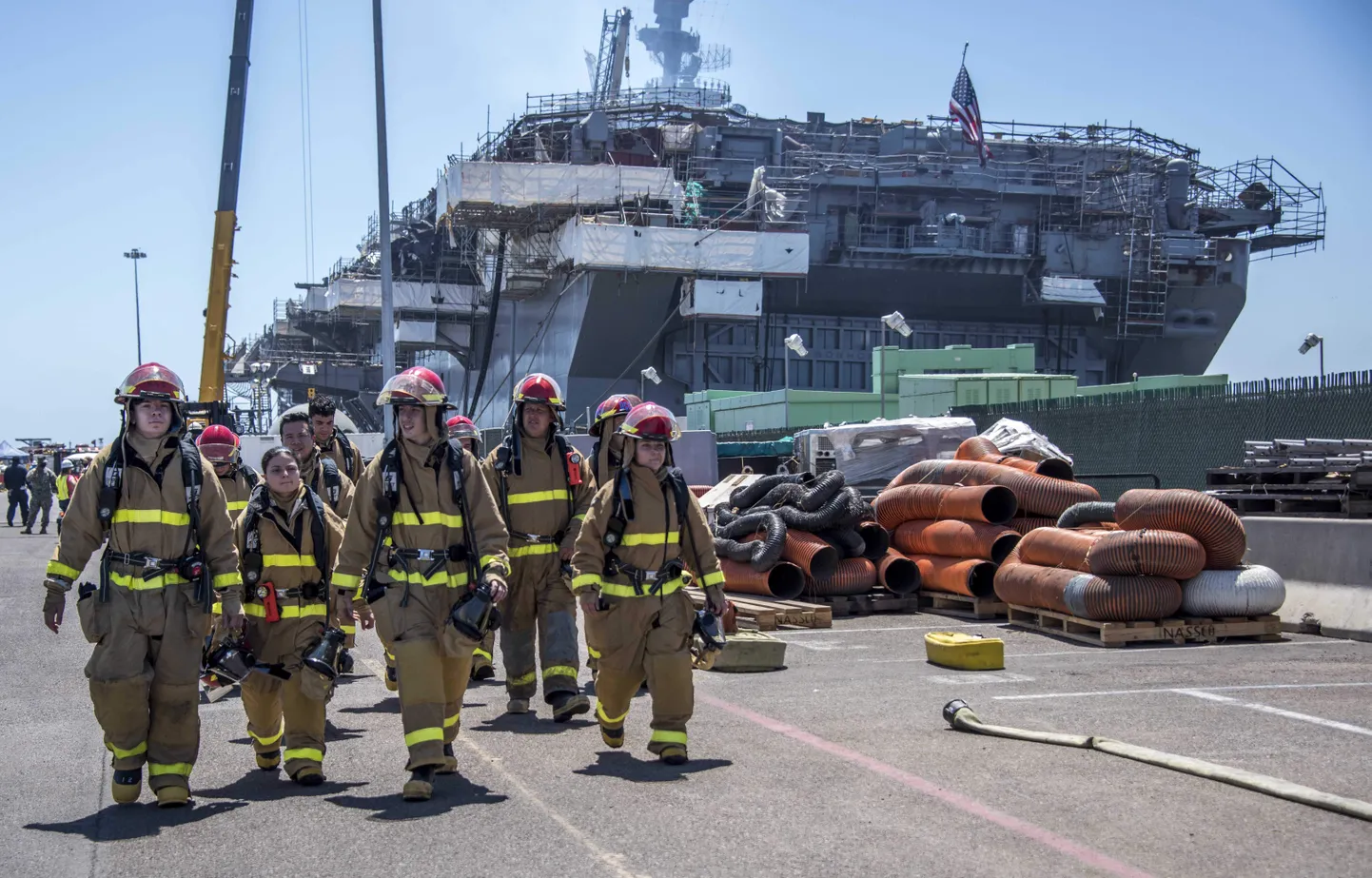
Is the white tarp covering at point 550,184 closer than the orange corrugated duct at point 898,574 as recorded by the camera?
No

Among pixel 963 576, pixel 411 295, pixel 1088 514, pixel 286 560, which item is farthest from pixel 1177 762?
pixel 411 295

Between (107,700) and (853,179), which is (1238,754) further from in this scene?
(853,179)

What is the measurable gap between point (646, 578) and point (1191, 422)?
44.4 ft

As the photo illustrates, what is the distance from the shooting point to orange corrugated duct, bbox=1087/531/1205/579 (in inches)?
435

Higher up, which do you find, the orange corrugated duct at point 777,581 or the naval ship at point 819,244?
the naval ship at point 819,244

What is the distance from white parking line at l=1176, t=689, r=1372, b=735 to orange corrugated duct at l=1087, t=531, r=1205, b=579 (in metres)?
2.40

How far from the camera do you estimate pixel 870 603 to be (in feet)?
45.5

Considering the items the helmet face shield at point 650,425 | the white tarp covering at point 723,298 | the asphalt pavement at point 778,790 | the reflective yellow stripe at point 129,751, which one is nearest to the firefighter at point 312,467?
the asphalt pavement at point 778,790

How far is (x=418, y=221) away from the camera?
61.1 m

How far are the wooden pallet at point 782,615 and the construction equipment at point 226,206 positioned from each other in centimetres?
1492

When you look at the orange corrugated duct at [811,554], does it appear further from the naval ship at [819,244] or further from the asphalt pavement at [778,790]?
the naval ship at [819,244]

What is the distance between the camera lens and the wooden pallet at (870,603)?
13.7 metres

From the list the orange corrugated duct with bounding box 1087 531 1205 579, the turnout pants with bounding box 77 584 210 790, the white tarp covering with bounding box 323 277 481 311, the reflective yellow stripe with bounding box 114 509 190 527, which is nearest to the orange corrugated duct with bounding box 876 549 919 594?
the orange corrugated duct with bounding box 1087 531 1205 579

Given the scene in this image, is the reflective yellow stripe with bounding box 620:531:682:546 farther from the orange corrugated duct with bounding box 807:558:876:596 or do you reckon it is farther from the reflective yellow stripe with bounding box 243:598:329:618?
the orange corrugated duct with bounding box 807:558:876:596
